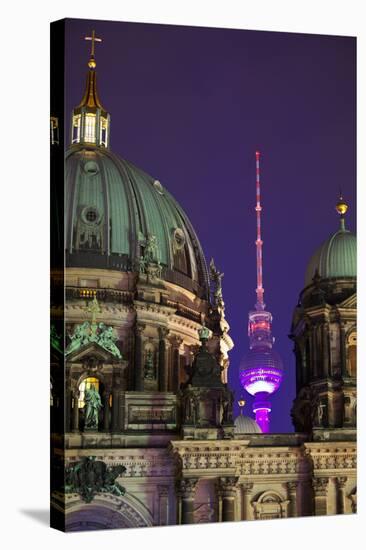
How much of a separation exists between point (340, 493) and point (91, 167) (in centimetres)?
1091

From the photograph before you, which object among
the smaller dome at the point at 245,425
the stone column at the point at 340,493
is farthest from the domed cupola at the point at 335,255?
the stone column at the point at 340,493

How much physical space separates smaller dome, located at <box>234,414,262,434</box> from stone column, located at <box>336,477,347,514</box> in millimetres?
2617

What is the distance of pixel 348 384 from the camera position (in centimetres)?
4341

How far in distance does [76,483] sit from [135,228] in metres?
9.35

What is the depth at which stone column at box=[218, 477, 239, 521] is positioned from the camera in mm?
41031

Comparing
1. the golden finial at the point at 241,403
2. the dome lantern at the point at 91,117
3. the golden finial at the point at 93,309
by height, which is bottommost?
the golden finial at the point at 241,403

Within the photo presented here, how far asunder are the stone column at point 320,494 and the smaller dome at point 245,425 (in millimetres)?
2146

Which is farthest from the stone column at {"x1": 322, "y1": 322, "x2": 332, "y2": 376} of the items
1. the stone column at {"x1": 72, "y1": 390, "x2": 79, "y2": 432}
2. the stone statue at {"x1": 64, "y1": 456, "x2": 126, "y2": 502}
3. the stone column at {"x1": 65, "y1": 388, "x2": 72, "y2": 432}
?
the stone column at {"x1": 65, "y1": 388, "x2": 72, "y2": 432}

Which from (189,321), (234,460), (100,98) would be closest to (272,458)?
(234,460)

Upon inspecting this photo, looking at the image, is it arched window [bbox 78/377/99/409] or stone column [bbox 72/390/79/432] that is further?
arched window [bbox 78/377/99/409]

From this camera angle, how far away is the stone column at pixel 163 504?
40062 mm

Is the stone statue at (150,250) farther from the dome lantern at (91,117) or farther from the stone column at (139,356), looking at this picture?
the dome lantern at (91,117)

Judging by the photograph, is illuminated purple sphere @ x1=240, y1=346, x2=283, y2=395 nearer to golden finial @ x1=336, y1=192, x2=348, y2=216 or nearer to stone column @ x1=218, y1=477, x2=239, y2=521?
stone column @ x1=218, y1=477, x2=239, y2=521

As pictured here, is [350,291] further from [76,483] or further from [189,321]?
[76,483]
